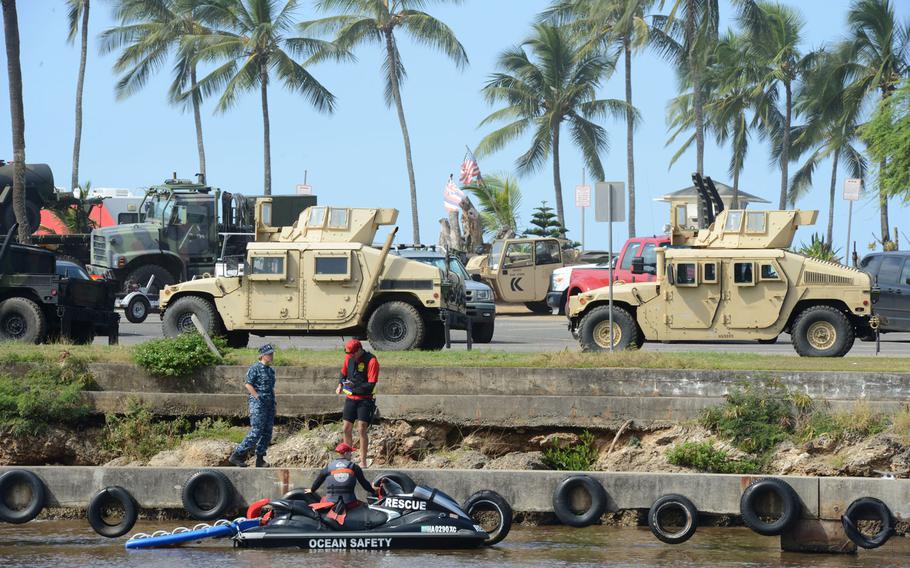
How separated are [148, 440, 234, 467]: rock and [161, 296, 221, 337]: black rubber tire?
11.1ft

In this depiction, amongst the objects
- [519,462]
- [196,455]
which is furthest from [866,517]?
[196,455]

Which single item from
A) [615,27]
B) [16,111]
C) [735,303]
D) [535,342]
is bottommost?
[535,342]

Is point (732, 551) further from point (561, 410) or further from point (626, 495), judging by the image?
point (561, 410)

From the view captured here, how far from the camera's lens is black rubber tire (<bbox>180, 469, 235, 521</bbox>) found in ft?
48.8

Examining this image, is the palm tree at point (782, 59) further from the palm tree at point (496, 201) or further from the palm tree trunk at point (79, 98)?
the palm tree trunk at point (79, 98)

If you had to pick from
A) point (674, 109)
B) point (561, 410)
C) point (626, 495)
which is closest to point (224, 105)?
point (674, 109)

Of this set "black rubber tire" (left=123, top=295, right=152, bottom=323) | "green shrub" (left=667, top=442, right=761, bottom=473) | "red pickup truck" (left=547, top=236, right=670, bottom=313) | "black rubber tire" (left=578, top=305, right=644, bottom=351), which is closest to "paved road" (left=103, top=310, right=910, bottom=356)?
"black rubber tire" (left=123, top=295, right=152, bottom=323)

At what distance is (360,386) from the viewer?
15648 mm

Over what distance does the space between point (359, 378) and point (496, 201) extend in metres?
32.5

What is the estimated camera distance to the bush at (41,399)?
1783cm

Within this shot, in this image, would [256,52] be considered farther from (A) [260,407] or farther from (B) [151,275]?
(A) [260,407]

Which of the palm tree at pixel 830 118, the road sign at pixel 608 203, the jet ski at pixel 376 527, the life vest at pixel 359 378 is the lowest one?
the jet ski at pixel 376 527

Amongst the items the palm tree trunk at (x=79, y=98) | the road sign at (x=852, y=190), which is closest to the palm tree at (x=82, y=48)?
the palm tree trunk at (x=79, y=98)

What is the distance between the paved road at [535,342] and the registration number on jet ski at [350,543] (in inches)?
362
